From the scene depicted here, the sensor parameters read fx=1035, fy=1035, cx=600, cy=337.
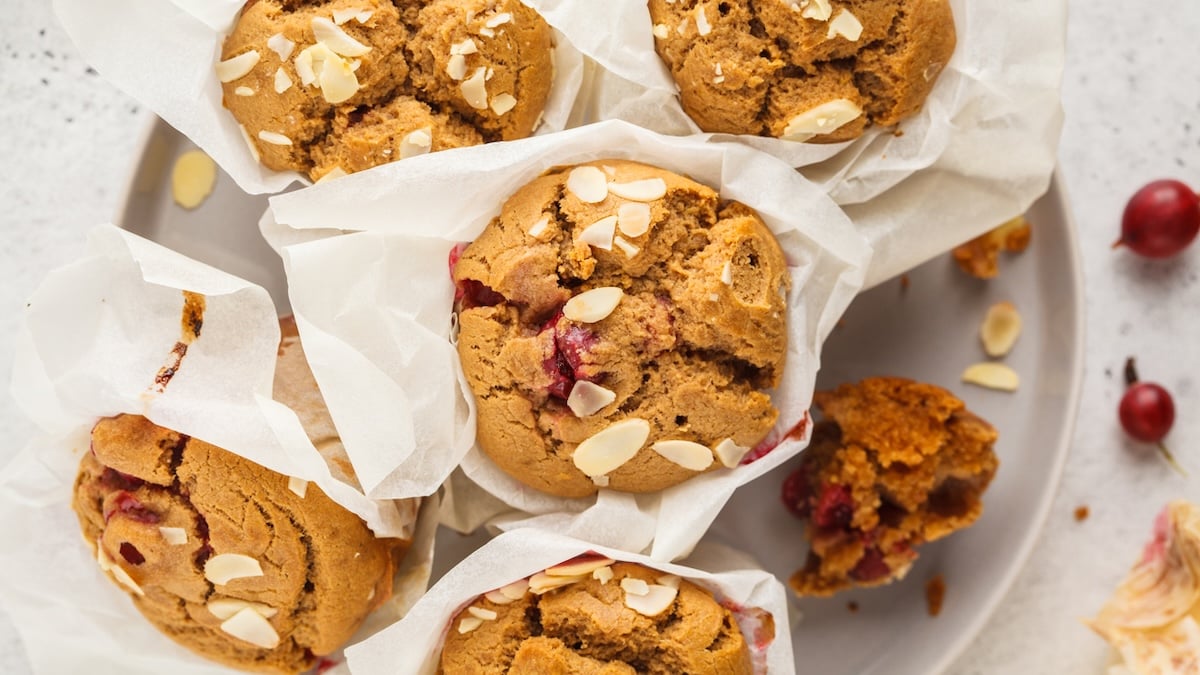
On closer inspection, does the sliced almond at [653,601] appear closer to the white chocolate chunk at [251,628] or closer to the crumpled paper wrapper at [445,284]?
the crumpled paper wrapper at [445,284]

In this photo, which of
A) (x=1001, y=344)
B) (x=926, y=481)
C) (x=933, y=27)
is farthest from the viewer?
Result: (x=1001, y=344)

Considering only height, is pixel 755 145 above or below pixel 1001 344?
above

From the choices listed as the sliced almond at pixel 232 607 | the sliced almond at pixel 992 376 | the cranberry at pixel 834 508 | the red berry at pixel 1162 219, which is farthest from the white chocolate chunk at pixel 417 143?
the red berry at pixel 1162 219

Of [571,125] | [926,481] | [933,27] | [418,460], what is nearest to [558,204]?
[571,125]

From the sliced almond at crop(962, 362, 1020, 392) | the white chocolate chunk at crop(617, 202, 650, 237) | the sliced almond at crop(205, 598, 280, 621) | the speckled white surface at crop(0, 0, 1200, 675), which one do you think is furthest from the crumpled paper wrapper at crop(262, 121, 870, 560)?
the speckled white surface at crop(0, 0, 1200, 675)

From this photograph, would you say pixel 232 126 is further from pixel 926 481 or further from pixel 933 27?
pixel 926 481

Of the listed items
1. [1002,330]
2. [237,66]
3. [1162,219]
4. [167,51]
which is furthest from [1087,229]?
[167,51]

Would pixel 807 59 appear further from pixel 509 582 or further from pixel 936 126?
pixel 509 582
